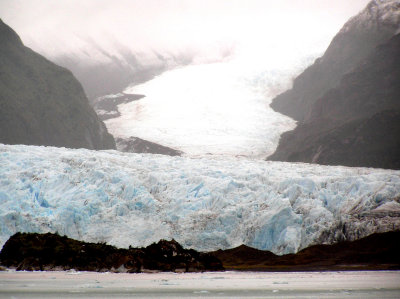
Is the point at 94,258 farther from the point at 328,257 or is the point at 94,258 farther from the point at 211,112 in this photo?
the point at 211,112

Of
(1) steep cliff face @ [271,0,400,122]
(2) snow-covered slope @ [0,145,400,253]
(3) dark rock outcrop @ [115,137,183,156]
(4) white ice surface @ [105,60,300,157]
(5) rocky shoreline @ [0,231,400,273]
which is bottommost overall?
(5) rocky shoreline @ [0,231,400,273]

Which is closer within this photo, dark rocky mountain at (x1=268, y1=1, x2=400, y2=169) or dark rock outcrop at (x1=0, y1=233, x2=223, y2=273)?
dark rock outcrop at (x1=0, y1=233, x2=223, y2=273)

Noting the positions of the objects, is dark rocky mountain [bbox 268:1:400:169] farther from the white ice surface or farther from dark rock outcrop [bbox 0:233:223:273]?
dark rock outcrop [bbox 0:233:223:273]

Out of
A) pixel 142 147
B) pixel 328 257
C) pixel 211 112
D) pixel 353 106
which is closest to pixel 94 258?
pixel 328 257

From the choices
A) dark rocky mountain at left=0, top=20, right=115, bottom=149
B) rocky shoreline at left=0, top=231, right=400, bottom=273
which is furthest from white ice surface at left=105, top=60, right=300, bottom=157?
rocky shoreline at left=0, top=231, right=400, bottom=273

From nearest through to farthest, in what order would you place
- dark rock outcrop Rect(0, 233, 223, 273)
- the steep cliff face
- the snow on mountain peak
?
1. dark rock outcrop Rect(0, 233, 223, 273)
2. the snow on mountain peak
3. the steep cliff face

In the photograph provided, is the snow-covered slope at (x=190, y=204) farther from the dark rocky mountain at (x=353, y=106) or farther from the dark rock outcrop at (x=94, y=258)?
the dark rocky mountain at (x=353, y=106)

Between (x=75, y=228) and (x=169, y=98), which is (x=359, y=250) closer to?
(x=75, y=228)

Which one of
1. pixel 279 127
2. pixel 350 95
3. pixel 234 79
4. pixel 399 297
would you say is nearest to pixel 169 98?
pixel 234 79
